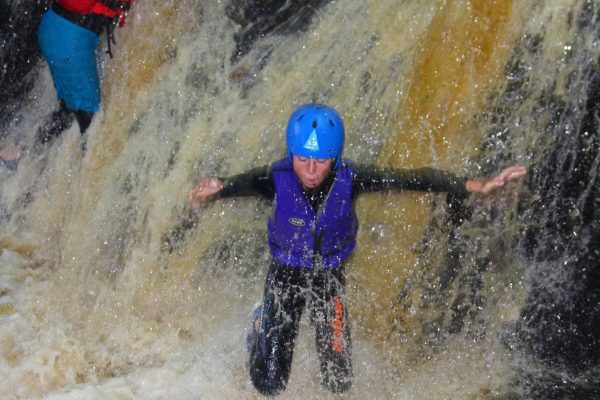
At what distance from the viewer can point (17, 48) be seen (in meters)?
6.11

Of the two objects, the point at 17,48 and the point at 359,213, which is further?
the point at 17,48

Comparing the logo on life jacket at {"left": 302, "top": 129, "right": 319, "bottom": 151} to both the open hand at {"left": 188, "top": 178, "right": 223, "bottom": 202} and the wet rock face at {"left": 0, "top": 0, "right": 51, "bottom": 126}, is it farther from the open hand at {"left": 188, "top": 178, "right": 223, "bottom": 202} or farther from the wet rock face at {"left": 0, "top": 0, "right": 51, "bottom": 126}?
the wet rock face at {"left": 0, "top": 0, "right": 51, "bottom": 126}

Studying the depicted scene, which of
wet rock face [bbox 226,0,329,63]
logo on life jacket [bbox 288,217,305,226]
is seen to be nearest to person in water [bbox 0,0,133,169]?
wet rock face [bbox 226,0,329,63]

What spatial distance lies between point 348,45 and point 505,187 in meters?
1.36

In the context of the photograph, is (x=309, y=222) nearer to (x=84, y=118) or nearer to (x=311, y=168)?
(x=311, y=168)

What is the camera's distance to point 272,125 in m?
4.77

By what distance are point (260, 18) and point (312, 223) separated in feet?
5.75

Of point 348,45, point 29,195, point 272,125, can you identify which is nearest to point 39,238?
point 29,195

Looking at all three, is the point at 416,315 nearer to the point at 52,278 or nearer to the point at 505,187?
the point at 505,187

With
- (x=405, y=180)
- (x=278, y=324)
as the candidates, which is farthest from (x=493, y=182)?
(x=278, y=324)

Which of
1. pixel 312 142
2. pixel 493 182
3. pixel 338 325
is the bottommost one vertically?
pixel 338 325

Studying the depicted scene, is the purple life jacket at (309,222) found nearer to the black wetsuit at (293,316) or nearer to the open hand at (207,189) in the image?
the black wetsuit at (293,316)

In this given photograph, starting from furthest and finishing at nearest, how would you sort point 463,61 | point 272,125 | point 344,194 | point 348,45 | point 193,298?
1. point 193,298
2. point 272,125
3. point 348,45
4. point 463,61
5. point 344,194

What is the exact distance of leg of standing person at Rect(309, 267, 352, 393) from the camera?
4.06 meters
